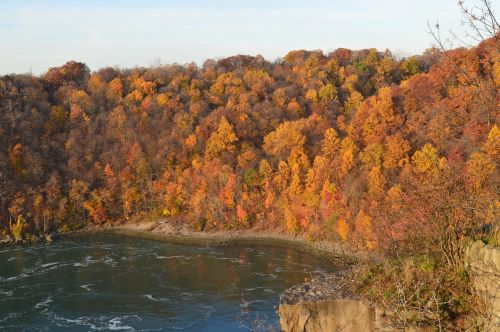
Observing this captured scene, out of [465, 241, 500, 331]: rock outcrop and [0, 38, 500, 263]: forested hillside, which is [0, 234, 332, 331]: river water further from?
[465, 241, 500, 331]: rock outcrop

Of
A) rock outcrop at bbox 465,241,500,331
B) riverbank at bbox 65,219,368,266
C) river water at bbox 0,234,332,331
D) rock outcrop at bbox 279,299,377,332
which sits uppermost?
rock outcrop at bbox 465,241,500,331

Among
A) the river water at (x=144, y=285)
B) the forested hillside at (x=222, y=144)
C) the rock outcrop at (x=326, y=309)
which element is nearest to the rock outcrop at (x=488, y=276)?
the rock outcrop at (x=326, y=309)

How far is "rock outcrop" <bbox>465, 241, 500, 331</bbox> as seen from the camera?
841 cm

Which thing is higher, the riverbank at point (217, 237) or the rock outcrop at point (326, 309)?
the rock outcrop at point (326, 309)

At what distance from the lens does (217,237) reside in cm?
4694

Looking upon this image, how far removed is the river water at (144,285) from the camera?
2527cm

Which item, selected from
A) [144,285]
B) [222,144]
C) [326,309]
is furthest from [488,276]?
[222,144]

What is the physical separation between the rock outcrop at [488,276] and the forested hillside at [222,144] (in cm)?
2690

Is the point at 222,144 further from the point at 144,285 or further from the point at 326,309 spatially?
the point at 326,309

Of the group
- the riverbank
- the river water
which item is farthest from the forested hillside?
the river water

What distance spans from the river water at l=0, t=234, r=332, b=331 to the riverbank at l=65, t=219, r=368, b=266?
Answer: 1522mm

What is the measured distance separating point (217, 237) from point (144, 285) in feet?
51.6

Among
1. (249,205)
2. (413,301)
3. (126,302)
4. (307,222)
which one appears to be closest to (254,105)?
(249,205)

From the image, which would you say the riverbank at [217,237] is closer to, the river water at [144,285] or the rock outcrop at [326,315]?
the river water at [144,285]
